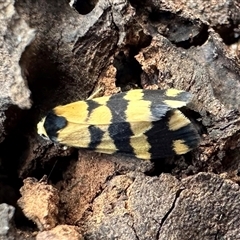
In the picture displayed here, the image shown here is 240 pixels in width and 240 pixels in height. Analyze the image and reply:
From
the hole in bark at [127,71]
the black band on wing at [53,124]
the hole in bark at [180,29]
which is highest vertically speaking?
the hole in bark at [180,29]

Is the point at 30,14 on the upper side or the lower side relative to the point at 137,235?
upper

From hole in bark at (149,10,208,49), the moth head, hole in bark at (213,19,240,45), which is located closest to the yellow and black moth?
the moth head

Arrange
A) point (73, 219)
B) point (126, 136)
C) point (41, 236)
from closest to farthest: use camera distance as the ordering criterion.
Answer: point (41, 236), point (73, 219), point (126, 136)

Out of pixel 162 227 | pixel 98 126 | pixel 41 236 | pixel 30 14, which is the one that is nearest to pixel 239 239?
pixel 162 227

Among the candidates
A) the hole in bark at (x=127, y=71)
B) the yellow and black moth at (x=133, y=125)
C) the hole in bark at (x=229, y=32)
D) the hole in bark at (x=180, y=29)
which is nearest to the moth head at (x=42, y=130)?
the yellow and black moth at (x=133, y=125)

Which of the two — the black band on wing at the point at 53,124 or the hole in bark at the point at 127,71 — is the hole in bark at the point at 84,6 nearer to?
the hole in bark at the point at 127,71

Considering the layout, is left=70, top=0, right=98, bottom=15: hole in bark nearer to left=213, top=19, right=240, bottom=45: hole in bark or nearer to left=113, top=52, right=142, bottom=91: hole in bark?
left=113, top=52, right=142, bottom=91: hole in bark

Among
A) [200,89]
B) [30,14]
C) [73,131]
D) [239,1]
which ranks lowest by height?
[73,131]

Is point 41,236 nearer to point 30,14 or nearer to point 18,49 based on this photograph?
point 18,49
